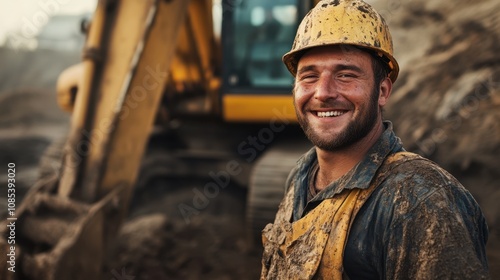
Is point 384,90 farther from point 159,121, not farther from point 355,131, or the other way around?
point 159,121

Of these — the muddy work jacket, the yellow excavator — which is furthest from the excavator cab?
the muddy work jacket

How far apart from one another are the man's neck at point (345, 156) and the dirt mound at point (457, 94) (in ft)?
12.6

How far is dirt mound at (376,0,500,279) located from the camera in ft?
18.9

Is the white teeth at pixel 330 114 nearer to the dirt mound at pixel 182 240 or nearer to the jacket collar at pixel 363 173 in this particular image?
the jacket collar at pixel 363 173

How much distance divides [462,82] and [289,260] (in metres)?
5.64

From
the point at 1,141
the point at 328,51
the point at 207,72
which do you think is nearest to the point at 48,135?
the point at 1,141

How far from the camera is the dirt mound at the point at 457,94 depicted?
18.9 feet

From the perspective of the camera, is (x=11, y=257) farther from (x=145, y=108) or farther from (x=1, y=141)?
(x=1, y=141)

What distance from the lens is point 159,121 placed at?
621cm

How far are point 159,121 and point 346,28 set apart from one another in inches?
193

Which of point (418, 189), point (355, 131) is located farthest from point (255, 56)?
point (418, 189)

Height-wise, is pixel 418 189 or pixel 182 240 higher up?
pixel 418 189

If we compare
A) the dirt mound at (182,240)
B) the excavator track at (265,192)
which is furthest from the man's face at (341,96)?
the dirt mound at (182,240)

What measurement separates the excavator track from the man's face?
288cm
